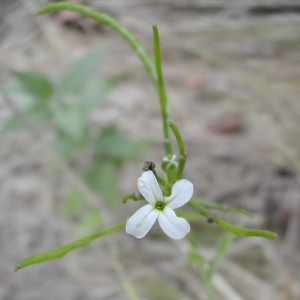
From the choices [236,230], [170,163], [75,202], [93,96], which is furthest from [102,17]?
[75,202]

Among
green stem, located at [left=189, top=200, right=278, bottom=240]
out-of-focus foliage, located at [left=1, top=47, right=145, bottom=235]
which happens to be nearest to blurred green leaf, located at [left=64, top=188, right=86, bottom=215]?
out-of-focus foliage, located at [left=1, top=47, right=145, bottom=235]

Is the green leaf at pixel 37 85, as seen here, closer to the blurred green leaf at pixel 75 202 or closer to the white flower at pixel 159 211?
the blurred green leaf at pixel 75 202

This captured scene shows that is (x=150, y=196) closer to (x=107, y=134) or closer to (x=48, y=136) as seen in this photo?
(x=107, y=134)

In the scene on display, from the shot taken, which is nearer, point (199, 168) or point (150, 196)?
point (150, 196)

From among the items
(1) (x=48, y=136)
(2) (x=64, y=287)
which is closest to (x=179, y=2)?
(1) (x=48, y=136)

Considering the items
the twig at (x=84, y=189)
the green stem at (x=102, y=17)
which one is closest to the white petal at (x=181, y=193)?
the green stem at (x=102, y=17)
